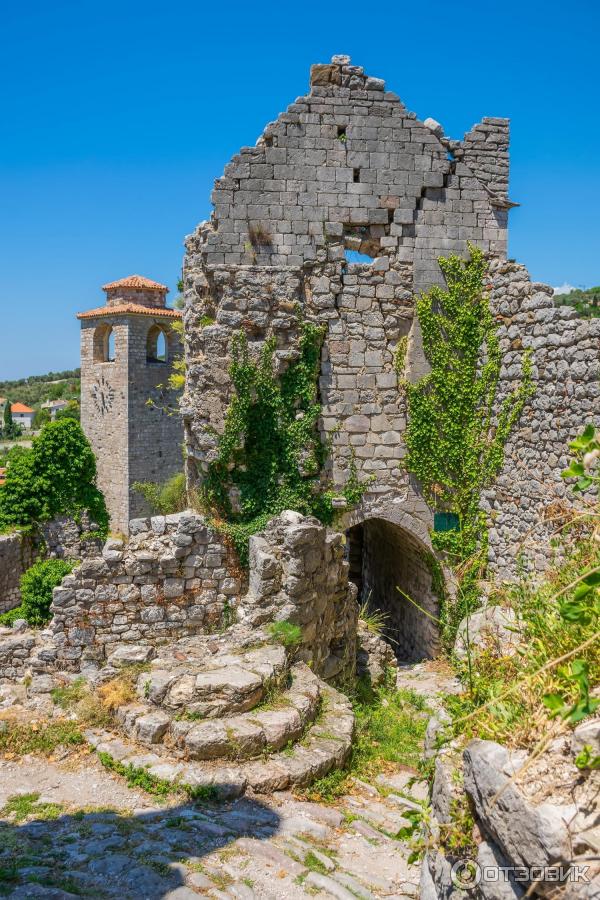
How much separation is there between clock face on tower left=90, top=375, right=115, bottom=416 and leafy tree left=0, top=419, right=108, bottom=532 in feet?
37.5

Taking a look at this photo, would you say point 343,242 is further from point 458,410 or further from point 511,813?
point 511,813

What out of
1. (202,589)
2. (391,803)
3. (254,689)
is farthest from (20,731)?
(391,803)

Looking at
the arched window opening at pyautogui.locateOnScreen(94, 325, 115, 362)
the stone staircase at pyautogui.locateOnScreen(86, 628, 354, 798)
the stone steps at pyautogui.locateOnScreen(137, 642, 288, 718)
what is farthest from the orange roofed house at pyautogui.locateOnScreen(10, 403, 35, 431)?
the stone staircase at pyautogui.locateOnScreen(86, 628, 354, 798)

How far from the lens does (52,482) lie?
18.4 metres

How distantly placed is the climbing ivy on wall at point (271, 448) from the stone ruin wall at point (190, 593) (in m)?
1.29

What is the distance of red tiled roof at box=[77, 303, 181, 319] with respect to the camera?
1147 inches

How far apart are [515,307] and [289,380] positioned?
3319 millimetres

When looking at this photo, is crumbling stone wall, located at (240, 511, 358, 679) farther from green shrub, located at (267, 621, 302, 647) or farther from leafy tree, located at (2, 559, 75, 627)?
leafy tree, located at (2, 559, 75, 627)

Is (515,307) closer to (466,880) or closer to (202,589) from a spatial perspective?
(202,589)

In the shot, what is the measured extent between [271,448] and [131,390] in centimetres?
2079

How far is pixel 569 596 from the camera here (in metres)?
3.74

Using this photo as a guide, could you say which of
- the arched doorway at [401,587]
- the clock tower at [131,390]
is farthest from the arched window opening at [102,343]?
the arched doorway at [401,587]

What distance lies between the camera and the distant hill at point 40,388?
99.5 m

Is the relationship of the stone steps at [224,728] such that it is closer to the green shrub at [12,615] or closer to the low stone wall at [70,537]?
the green shrub at [12,615]
